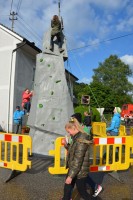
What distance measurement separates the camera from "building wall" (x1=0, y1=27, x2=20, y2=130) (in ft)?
67.2

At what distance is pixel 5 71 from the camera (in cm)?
2081

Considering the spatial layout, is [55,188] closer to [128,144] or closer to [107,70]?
[128,144]

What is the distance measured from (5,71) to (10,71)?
0.46 metres

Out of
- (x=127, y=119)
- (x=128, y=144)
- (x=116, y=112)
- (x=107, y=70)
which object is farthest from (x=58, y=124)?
(x=107, y=70)

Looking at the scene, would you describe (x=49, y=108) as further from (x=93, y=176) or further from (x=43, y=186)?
(x=43, y=186)

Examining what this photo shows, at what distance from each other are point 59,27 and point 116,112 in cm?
334

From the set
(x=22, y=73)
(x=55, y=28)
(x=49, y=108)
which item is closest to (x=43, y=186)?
(x=49, y=108)

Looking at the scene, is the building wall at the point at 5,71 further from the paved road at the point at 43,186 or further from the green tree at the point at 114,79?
the green tree at the point at 114,79

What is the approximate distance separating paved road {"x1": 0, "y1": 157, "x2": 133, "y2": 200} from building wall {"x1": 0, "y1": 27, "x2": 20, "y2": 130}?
13.4m

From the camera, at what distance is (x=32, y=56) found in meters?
23.3

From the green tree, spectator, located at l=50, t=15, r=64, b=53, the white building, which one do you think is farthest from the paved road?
the green tree

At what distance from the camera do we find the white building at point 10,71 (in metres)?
20.4

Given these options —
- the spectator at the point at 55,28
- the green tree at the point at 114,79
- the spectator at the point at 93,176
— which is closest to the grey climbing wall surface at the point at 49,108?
the spectator at the point at 55,28

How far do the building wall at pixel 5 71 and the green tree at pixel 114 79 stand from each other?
4499 centimetres
